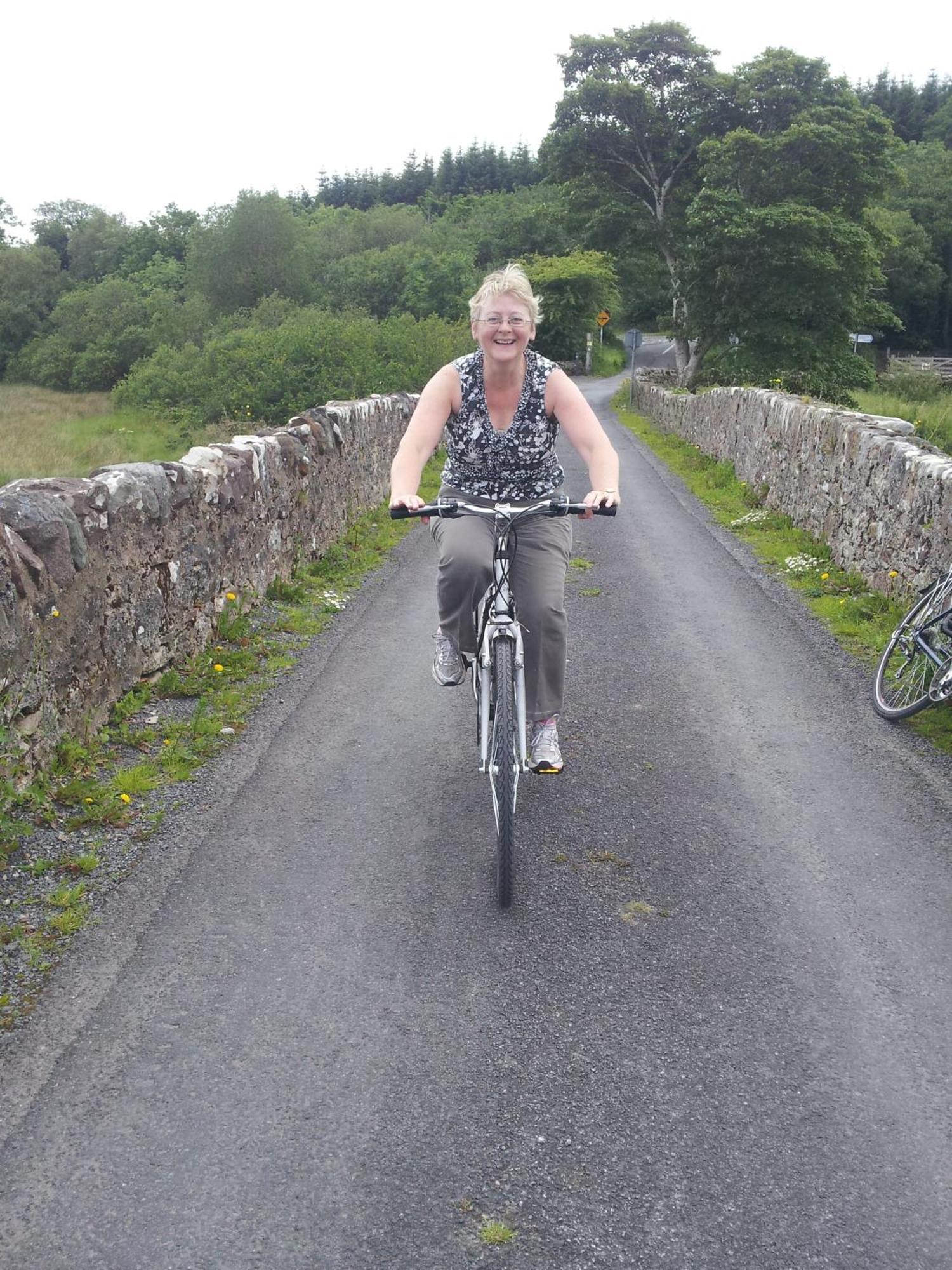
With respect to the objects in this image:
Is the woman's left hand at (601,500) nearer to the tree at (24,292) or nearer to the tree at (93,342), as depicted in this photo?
the tree at (93,342)

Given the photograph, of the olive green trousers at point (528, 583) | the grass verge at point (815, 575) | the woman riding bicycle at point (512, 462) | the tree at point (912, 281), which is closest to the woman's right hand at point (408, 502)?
the woman riding bicycle at point (512, 462)

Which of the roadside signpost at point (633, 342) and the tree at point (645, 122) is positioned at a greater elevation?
the tree at point (645, 122)

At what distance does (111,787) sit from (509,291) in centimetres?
286

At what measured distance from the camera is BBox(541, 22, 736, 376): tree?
39.4m

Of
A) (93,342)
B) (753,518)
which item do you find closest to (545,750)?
(753,518)

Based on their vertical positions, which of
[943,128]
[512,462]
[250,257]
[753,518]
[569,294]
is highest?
[943,128]

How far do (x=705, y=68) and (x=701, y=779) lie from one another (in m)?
42.5

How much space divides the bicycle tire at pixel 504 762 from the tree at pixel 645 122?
37203mm

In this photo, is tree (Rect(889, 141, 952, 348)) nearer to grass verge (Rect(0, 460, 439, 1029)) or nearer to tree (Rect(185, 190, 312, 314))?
tree (Rect(185, 190, 312, 314))

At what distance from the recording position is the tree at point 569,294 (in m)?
55.0

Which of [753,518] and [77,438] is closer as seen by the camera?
[753,518]

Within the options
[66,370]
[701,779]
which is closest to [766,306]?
[701,779]

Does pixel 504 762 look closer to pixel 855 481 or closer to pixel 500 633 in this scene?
pixel 500 633

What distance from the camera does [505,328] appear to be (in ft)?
14.1
